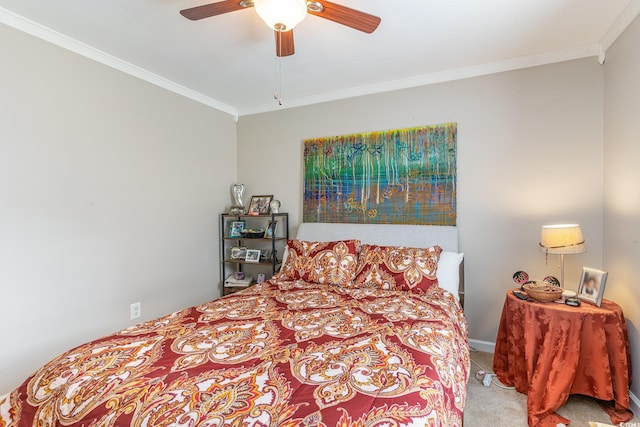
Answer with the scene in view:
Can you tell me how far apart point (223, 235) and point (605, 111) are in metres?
3.67

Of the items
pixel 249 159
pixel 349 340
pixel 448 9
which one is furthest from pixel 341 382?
pixel 249 159

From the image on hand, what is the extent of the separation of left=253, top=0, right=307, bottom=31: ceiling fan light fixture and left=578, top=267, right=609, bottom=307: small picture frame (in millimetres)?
2365

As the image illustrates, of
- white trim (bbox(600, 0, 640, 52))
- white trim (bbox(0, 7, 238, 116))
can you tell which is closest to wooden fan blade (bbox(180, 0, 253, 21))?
white trim (bbox(0, 7, 238, 116))

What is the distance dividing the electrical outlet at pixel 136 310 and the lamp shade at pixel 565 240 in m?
3.30

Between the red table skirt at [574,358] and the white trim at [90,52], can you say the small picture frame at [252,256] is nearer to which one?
the white trim at [90,52]

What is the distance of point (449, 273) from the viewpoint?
2447 millimetres

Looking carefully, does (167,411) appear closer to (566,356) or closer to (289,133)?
(566,356)

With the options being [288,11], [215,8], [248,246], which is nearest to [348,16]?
[288,11]

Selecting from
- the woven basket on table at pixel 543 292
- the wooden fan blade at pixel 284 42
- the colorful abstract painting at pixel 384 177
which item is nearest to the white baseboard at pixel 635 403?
the woven basket on table at pixel 543 292

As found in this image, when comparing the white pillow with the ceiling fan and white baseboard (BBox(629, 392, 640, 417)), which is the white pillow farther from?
the ceiling fan

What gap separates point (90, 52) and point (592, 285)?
396 cm

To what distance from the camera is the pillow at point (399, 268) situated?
2.35m

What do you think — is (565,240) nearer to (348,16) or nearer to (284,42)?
(348,16)

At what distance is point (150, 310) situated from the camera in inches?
113
